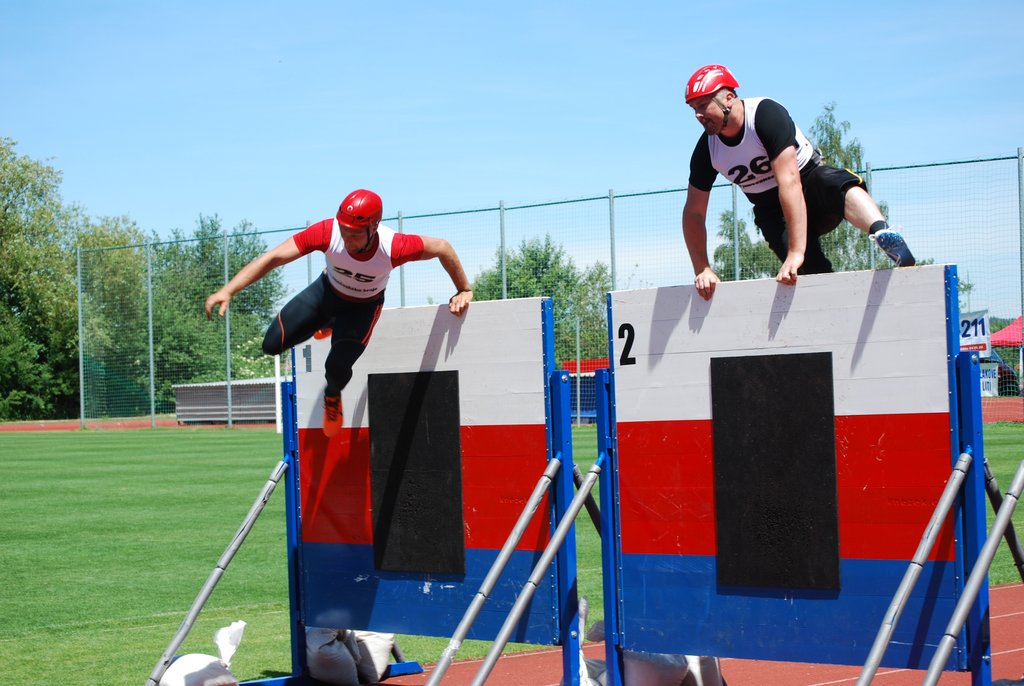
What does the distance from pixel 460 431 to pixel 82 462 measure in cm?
1617

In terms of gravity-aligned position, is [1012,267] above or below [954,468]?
above

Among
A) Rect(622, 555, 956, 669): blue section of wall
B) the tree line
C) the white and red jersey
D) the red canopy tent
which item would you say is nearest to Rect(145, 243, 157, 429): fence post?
the tree line

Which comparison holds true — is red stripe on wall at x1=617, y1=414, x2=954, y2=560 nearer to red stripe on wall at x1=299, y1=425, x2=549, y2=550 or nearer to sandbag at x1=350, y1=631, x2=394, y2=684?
red stripe on wall at x1=299, y1=425, x2=549, y2=550

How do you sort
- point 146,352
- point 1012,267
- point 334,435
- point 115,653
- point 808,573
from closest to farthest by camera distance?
point 808,573
point 334,435
point 115,653
point 1012,267
point 146,352

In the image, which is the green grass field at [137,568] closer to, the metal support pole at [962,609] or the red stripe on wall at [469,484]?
the red stripe on wall at [469,484]

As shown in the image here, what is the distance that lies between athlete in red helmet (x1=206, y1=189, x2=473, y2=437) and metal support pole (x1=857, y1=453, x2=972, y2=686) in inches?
92.1

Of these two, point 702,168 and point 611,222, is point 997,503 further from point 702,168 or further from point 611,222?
point 611,222

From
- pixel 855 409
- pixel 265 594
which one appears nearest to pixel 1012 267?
pixel 265 594

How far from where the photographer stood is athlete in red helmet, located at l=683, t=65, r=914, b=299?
192 inches

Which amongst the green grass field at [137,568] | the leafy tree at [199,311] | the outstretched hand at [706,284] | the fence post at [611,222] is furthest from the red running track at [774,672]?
the leafy tree at [199,311]

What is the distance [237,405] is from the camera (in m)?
32.2

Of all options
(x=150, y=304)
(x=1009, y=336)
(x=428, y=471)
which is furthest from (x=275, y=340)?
(x=150, y=304)

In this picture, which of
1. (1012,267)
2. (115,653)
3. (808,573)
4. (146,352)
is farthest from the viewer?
(146,352)

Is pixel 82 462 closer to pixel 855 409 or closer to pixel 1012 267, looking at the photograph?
pixel 1012 267
